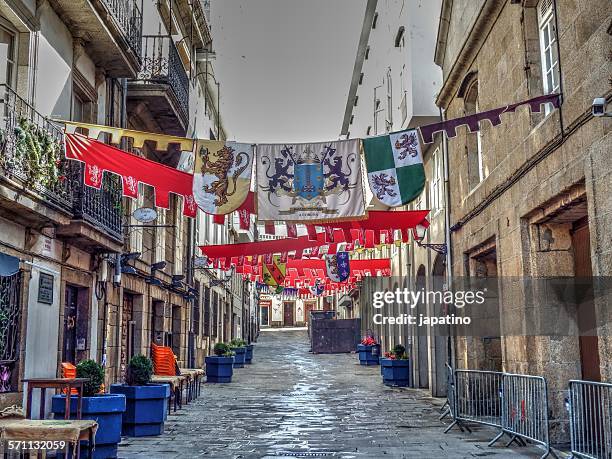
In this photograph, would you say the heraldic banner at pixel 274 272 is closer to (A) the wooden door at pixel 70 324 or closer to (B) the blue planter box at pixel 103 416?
(A) the wooden door at pixel 70 324

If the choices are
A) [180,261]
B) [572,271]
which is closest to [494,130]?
[572,271]

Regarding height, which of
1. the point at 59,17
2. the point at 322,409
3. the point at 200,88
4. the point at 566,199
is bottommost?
the point at 322,409

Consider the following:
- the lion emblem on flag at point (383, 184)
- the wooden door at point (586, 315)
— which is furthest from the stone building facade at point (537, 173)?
the lion emblem on flag at point (383, 184)

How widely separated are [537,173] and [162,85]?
914 cm

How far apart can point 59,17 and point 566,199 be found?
835 cm

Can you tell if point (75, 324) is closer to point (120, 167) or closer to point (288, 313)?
point (120, 167)

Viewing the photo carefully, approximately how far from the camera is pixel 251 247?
59.7ft

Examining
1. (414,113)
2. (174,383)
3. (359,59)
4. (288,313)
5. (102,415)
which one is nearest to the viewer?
(102,415)

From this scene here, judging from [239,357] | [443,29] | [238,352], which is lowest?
[239,357]

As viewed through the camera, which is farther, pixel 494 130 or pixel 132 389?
pixel 494 130

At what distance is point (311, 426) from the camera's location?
1229 centimetres

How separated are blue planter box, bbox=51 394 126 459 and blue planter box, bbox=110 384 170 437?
182 cm

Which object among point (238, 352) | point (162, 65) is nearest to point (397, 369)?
point (238, 352)

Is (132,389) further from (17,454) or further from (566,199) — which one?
(566,199)
